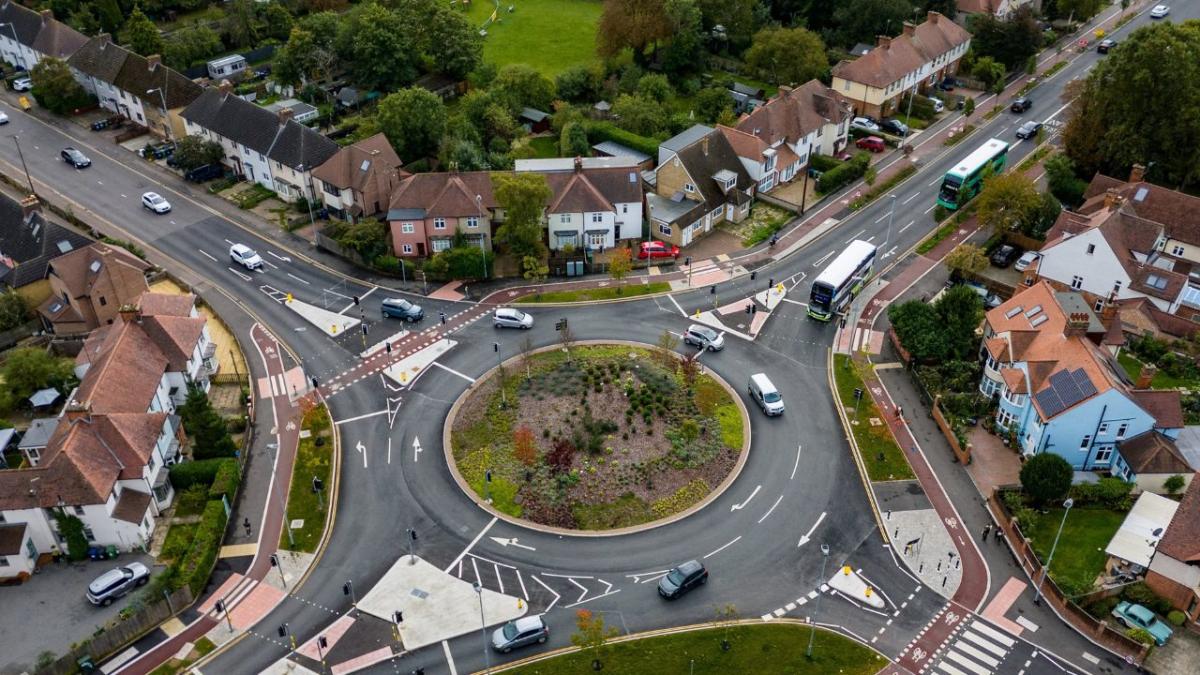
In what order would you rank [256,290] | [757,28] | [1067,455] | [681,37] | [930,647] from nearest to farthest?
[930,647], [1067,455], [256,290], [681,37], [757,28]

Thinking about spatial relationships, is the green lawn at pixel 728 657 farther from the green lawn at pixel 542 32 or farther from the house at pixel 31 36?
the house at pixel 31 36

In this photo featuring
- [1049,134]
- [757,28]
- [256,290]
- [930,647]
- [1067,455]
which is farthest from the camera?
[757,28]

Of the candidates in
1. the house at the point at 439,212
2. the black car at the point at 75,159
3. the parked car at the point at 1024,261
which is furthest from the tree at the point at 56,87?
the parked car at the point at 1024,261

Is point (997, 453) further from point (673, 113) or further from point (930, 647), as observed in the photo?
point (673, 113)

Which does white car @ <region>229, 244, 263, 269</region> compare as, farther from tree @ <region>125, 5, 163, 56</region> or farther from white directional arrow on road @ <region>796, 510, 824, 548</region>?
white directional arrow on road @ <region>796, 510, 824, 548</region>

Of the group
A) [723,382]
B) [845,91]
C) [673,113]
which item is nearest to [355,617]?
[723,382]

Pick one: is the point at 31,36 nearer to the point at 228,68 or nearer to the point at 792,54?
the point at 228,68

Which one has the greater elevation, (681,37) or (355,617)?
(681,37)

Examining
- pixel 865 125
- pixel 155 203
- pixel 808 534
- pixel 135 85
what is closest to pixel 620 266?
pixel 808 534
